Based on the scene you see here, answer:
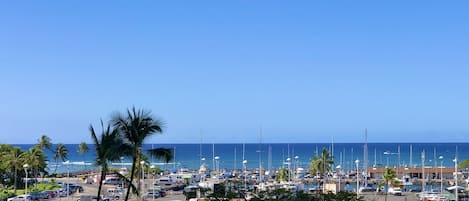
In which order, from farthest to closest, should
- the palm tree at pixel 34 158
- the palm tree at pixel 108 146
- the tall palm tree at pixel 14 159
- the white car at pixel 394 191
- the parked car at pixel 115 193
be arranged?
the white car at pixel 394 191 → the palm tree at pixel 34 158 → the tall palm tree at pixel 14 159 → the parked car at pixel 115 193 → the palm tree at pixel 108 146

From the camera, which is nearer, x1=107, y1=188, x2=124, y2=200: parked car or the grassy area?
the grassy area

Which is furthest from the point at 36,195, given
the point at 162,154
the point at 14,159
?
the point at 162,154

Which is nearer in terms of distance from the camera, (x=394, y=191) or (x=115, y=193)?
(x=115, y=193)

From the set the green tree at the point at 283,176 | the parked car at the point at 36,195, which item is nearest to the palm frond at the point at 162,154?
the parked car at the point at 36,195

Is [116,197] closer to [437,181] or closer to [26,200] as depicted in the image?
[26,200]

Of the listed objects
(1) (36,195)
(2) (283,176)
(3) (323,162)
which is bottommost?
(2) (283,176)

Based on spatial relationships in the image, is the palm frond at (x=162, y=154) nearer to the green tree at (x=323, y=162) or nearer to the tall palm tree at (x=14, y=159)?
the tall palm tree at (x=14, y=159)

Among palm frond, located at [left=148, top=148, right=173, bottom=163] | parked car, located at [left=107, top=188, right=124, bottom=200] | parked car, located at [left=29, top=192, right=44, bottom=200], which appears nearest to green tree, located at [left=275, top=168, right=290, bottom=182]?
Answer: parked car, located at [left=107, top=188, right=124, bottom=200]

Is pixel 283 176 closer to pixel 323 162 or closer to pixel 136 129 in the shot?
pixel 323 162

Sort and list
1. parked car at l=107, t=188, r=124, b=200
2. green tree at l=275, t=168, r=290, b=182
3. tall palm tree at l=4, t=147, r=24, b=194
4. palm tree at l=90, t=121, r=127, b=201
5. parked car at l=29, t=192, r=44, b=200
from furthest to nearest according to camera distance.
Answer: green tree at l=275, t=168, r=290, b=182
tall palm tree at l=4, t=147, r=24, b=194
parked car at l=107, t=188, r=124, b=200
parked car at l=29, t=192, r=44, b=200
palm tree at l=90, t=121, r=127, b=201

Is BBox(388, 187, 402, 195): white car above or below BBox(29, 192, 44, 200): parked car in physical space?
below

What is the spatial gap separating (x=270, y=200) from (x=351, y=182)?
72.3m

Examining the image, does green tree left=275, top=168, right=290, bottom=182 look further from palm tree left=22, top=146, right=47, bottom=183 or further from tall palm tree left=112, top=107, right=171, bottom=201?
tall palm tree left=112, top=107, right=171, bottom=201

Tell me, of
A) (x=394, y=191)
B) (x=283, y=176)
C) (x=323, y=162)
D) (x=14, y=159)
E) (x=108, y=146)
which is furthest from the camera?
(x=283, y=176)
